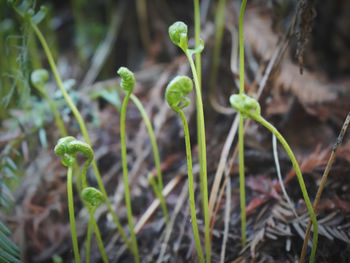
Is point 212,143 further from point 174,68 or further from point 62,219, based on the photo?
point 62,219

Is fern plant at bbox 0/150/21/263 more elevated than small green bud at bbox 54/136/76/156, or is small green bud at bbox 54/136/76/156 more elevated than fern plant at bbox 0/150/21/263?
small green bud at bbox 54/136/76/156

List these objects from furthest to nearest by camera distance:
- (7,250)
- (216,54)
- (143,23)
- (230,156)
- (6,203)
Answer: (143,23), (216,54), (230,156), (6,203), (7,250)

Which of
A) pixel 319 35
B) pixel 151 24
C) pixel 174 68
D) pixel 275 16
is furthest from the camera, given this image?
pixel 151 24

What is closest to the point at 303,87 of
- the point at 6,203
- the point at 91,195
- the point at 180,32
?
the point at 180,32

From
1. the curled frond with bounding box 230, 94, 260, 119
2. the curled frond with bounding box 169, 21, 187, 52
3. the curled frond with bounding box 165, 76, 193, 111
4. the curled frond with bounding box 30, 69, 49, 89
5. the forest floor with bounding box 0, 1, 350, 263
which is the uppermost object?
the curled frond with bounding box 169, 21, 187, 52

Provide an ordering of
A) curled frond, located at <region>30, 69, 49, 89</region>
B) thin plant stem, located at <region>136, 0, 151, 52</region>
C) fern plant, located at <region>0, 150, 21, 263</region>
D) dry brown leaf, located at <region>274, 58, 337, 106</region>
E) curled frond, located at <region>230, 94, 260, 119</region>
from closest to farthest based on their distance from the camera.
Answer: curled frond, located at <region>230, 94, 260, 119</region>, fern plant, located at <region>0, 150, 21, 263</region>, curled frond, located at <region>30, 69, 49, 89</region>, dry brown leaf, located at <region>274, 58, 337, 106</region>, thin plant stem, located at <region>136, 0, 151, 52</region>

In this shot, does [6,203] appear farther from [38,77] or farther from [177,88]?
[177,88]

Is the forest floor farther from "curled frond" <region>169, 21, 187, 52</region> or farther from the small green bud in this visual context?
the small green bud

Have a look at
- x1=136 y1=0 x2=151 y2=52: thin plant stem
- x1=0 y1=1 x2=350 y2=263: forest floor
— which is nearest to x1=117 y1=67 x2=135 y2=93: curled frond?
x1=0 y1=1 x2=350 y2=263: forest floor

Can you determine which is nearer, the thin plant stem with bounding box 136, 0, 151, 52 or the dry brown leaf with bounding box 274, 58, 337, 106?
the dry brown leaf with bounding box 274, 58, 337, 106

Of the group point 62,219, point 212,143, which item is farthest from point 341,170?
point 62,219

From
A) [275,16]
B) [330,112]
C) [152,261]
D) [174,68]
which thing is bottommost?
[152,261]
